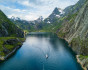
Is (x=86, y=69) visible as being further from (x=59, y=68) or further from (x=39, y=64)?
(x=39, y=64)

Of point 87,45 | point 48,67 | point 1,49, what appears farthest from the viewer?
point 1,49

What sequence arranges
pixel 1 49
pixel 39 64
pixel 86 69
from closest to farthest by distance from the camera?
pixel 86 69 < pixel 39 64 < pixel 1 49

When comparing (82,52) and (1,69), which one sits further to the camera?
(82,52)

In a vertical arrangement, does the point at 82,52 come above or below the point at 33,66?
above

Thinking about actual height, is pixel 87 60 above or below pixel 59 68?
above

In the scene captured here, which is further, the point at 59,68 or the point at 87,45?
the point at 87,45

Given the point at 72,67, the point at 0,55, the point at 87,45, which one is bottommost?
the point at 72,67

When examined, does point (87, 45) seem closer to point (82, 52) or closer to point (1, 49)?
point (82, 52)

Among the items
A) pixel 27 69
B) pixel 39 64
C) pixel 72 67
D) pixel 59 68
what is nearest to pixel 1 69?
pixel 27 69

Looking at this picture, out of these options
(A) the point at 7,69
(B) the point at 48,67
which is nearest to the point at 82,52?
(B) the point at 48,67
